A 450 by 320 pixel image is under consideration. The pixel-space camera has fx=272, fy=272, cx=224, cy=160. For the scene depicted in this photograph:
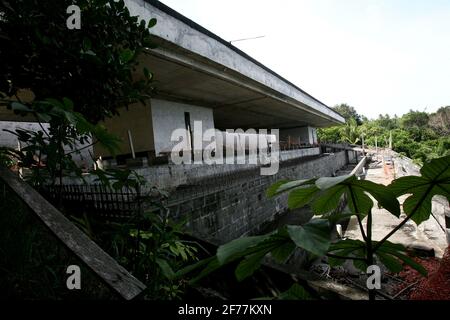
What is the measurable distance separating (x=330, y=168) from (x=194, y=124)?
14762 millimetres

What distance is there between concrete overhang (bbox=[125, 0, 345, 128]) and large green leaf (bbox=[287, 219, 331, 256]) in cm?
397

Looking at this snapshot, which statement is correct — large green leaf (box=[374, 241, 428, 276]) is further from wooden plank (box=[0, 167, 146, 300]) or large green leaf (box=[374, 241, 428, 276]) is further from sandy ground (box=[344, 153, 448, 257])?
sandy ground (box=[344, 153, 448, 257])

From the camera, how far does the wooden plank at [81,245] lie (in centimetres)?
→ 104

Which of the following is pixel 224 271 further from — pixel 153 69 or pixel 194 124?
pixel 194 124

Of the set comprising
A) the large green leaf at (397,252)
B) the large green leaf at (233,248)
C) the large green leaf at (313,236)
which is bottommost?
the large green leaf at (397,252)

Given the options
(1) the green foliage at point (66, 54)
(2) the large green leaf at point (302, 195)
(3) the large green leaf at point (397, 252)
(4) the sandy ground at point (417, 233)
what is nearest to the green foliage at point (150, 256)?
(1) the green foliage at point (66, 54)

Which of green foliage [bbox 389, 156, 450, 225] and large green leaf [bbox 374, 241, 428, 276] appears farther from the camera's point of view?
large green leaf [bbox 374, 241, 428, 276]

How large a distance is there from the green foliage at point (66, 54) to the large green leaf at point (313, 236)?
176 cm

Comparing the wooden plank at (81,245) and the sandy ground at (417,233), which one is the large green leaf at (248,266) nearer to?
the wooden plank at (81,245)

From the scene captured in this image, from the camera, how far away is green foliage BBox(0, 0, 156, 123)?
1920 mm

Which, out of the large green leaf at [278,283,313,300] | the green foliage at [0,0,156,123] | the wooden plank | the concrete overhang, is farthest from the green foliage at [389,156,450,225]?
the concrete overhang

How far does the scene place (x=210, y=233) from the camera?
20.1 feet

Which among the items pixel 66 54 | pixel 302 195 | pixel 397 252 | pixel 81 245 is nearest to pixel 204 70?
pixel 66 54
